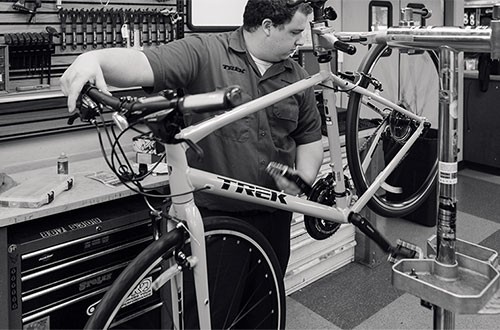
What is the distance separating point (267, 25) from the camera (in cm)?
169

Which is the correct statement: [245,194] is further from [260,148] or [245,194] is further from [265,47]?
[265,47]

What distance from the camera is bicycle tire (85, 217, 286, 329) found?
1129 millimetres

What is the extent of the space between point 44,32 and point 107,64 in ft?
4.33

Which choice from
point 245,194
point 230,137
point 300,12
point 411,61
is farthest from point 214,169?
point 411,61

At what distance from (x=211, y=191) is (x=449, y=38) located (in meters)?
0.70

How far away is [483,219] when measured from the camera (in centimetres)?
422

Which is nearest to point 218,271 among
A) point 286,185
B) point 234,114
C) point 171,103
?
point 286,185

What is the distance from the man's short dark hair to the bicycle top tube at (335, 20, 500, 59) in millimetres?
709

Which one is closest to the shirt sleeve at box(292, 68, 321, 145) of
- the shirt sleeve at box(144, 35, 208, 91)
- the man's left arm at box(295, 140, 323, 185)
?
the man's left arm at box(295, 140, 323, 185)

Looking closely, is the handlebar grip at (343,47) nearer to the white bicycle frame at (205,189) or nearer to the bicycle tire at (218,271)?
the white bicycle frame at (205,189)

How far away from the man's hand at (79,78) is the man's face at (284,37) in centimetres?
70

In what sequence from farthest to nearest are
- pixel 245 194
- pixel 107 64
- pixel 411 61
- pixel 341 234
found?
1. pixel 411 61
2. pixel 341 234
3. pixel 245 194
4. pixel 107 64

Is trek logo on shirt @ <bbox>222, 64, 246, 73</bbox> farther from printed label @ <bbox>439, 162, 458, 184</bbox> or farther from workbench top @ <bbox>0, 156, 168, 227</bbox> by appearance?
printed label @ <bbox>439, 162, 458, 184</bbox>

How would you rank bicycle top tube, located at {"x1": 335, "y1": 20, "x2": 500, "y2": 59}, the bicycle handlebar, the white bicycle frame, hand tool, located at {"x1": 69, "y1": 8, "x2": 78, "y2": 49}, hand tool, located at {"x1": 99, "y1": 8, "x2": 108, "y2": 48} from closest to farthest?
1. bicycle top tube, located at {"x1": 335, "y1": 20, "x2": 500, "y2": 59}
2. the bicycle handlebar
3. the white bicycle frame
4. hand tool, located at {"x1": 69, "y1": 8, "x2": 78, "y2": 49}
5. hand tool, located at {"x1": 99, "y1": 8, "x2": 108, "y2": 48}
